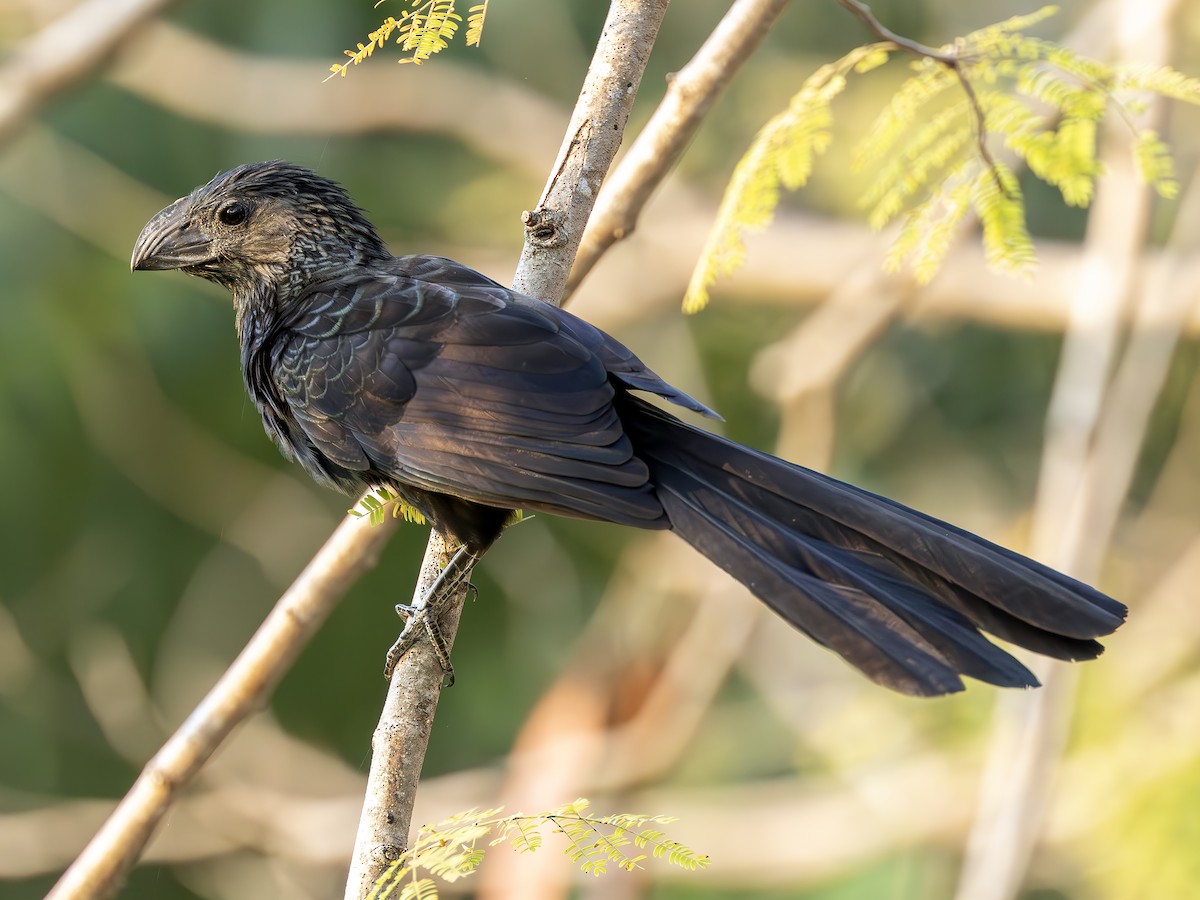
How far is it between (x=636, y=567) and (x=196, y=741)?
5051 mm

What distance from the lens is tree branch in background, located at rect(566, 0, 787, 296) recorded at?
2787mm

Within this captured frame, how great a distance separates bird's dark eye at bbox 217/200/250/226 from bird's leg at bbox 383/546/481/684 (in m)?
1.10

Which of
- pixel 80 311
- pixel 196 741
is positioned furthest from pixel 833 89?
pixel 80 311

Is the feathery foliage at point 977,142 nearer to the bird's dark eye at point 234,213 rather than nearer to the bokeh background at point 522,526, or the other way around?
the bird's dark eye at point 234,213

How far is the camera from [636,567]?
25.1 ft

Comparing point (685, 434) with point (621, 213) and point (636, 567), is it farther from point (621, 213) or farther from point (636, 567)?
point (636, 567)

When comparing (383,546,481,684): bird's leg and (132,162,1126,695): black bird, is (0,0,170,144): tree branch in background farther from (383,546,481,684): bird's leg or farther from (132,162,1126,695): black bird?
(383,546,481,684): bird's leg

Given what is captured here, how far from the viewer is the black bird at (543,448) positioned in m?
1.93

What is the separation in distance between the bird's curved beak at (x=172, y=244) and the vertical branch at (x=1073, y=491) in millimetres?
2815

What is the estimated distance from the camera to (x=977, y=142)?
8.88 feet

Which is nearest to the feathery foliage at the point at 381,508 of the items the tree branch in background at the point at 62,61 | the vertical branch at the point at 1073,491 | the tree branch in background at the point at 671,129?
the tree branch in background at the point at 671,129

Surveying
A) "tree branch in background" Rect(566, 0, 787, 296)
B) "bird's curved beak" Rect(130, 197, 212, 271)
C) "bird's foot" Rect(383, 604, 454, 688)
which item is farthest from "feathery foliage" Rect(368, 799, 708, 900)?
"bird's curved beak" Rect(130, 197, 212, 271)

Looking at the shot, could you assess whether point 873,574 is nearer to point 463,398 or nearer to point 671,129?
point 463,398

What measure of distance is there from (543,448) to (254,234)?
120 centimetres
